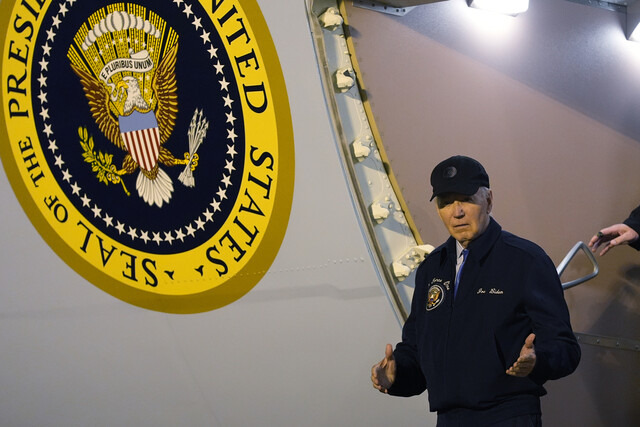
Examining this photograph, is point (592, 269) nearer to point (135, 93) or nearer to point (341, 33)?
point (341, 33)

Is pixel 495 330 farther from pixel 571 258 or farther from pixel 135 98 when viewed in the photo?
pixel 135 98

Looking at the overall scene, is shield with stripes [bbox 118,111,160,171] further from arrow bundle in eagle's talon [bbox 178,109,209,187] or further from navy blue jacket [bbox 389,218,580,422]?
navy blue jacket [bbox 389,218,580,422]

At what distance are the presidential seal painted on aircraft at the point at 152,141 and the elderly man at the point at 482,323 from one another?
0.83 m

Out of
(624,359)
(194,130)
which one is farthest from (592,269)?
(194,130)

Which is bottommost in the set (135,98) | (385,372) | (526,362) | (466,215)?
(385,372)

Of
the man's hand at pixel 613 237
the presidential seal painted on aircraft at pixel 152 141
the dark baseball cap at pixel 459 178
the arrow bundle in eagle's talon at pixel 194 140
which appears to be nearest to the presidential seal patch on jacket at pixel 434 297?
the dark baseball cap at pixel 459 178

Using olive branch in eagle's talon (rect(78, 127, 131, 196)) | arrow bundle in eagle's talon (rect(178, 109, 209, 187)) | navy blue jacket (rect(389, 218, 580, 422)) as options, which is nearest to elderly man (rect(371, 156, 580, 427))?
navy blue jacket (rect(389, 218, 580, 422))

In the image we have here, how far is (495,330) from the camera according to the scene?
76.0 inches

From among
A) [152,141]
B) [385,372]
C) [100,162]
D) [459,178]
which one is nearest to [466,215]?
[459,178]

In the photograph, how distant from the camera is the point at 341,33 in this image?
8.87ft

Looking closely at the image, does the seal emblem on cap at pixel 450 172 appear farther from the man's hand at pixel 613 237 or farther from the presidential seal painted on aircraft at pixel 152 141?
the man's hand at pixel 613 237

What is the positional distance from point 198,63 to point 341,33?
0.55 metres

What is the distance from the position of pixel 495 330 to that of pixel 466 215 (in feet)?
0.98

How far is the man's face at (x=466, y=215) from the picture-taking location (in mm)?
2049
